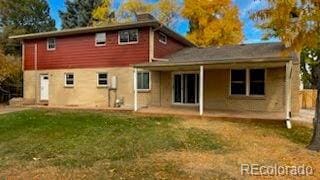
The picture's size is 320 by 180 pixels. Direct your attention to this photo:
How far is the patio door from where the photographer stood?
19344 mm

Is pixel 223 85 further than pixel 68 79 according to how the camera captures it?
No

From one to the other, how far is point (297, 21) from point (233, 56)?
7.76 meters

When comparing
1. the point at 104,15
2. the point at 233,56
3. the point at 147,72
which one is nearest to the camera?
the point at 233,56

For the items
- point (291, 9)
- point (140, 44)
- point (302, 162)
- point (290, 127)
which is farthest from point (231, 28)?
point (302, 162)

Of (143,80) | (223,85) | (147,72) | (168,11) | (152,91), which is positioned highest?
(168,11)

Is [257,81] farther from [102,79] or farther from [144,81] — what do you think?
[102,79]

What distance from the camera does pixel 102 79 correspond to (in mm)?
21656

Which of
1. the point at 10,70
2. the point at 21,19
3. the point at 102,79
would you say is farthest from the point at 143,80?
the point at 21,19

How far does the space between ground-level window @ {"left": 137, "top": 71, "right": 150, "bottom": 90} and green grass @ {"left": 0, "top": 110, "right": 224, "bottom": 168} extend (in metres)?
5.21

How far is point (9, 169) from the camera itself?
8.03 m

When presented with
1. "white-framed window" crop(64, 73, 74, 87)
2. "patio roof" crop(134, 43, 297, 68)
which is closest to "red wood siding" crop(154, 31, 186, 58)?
"patio roof" crop(134, 43, 297, 68)

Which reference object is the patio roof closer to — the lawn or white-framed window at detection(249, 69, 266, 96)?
white-framed window at detection(249, 69, 266, 96)

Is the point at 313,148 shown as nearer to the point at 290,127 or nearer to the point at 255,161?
the point at 255,161

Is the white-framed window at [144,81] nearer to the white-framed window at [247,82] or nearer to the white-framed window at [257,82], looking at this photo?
the white-framed window at [247,82]
